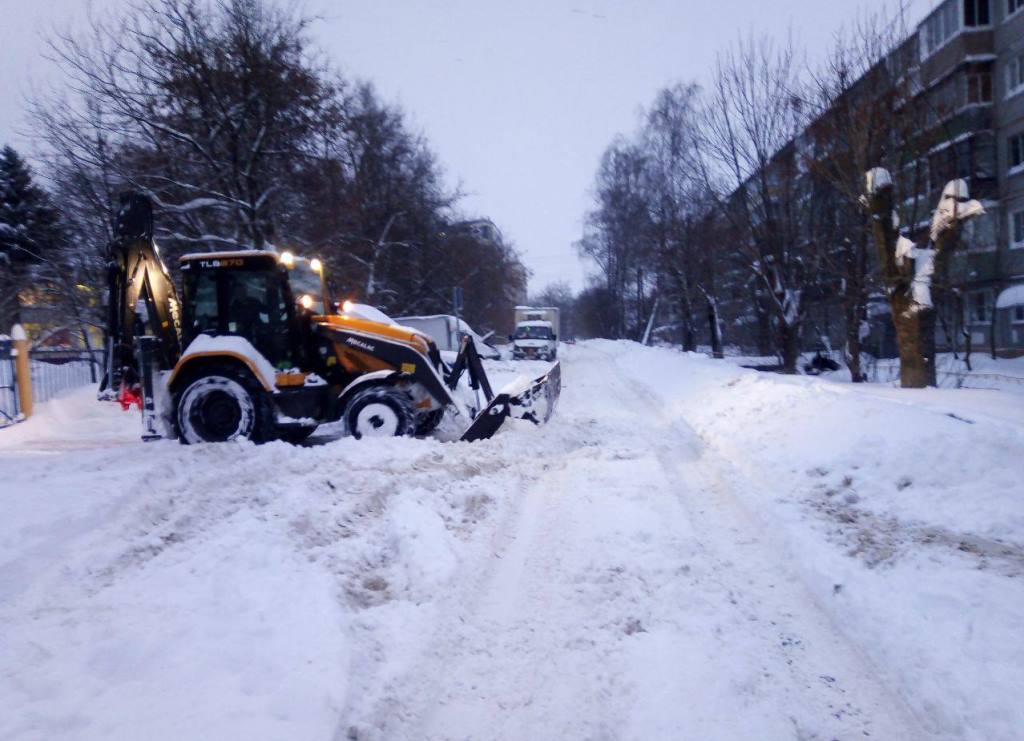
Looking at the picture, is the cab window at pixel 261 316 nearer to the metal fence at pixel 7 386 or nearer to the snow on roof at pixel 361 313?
the snow on roof at pixel 361 313

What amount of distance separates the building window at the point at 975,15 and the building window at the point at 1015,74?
1.91m

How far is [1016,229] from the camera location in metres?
25.1

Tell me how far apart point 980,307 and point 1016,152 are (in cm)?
593

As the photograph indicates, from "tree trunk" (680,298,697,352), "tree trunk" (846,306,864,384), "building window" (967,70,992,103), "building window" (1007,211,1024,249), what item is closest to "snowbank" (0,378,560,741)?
"tree trunk" (846,306,864,384)

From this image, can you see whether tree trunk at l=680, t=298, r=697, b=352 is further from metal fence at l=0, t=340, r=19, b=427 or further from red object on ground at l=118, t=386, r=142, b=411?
red object on ground at l=118, t=386, r=142, b=411

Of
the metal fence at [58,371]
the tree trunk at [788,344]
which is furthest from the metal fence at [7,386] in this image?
the tree trunk at [788,344]

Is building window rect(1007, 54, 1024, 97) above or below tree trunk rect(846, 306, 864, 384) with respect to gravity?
above

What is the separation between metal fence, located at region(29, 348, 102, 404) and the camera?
13953mm

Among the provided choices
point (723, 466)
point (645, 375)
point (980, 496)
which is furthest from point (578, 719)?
point (645, 375)

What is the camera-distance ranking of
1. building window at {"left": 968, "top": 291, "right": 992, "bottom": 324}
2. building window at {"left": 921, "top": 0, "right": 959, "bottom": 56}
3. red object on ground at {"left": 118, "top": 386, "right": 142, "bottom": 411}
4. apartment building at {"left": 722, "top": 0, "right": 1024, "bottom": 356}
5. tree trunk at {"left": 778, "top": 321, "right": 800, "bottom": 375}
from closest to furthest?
1. red object on ground at {"left": 118, "top": 386, "right": 142, "bottom": 411}
2. tree trunk at {"left": 778, "top": 321, "right": 800, "bottom": 375}
3. apartment building at {"left": 722, "top": 0, "right": 1024, "bottom": 356}
4. building window at {"left": 921, "top": 0, "right": 959, "bottom": 56}
5. building window at {"left": 968, "top": 291, "right": 992, "bottom": 324}

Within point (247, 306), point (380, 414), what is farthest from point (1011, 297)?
point (247, 306)

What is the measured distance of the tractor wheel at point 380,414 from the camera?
8.97 m

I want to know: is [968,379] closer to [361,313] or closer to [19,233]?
[361,313]

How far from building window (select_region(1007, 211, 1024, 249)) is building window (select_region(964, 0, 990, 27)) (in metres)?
7.12
